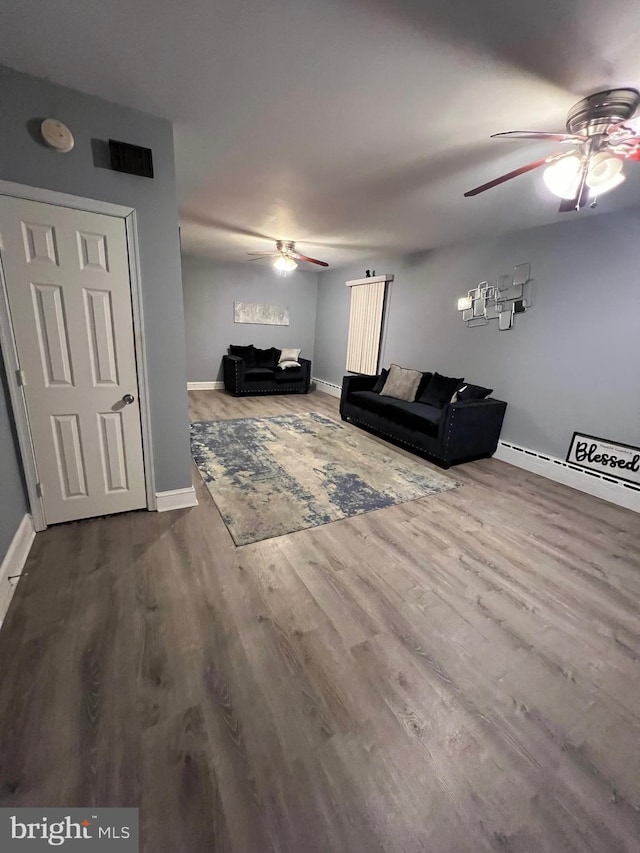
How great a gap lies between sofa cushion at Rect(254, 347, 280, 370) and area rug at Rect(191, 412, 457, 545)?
8.09ft

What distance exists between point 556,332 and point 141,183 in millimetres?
3861

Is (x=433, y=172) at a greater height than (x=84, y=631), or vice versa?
(x=433, y=172)

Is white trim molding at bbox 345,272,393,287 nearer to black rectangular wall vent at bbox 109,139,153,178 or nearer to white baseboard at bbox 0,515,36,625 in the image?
black rectangular wall vent at bbox 109,139,153,178

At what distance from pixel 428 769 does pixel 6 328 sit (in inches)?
113

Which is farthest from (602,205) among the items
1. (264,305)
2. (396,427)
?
(264,305)

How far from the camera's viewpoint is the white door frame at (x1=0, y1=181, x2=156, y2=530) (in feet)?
6.23

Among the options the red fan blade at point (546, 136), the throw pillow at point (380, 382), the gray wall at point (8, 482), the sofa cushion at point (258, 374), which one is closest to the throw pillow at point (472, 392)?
the throw pillow at point (380, 382)

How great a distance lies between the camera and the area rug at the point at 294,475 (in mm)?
2693

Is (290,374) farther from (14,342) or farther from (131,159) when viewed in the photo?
(14,342)

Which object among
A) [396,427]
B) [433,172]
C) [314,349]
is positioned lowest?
[396,427]

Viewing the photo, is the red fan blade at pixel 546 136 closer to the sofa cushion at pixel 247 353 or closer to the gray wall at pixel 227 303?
the sofa cushion at pixel 247 353

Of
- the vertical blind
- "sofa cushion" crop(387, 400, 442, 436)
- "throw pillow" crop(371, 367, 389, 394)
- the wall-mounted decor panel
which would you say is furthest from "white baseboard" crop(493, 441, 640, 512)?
the wall-mounted decor panel

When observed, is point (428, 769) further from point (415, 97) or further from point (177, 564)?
point (415, 97)

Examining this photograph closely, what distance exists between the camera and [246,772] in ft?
3.75
